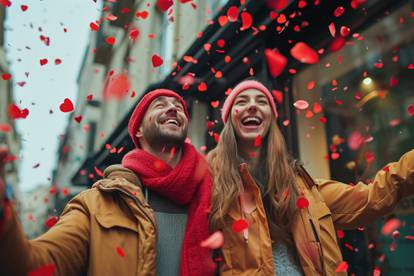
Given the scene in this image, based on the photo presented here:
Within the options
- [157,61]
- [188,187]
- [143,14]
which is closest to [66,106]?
[188,187]

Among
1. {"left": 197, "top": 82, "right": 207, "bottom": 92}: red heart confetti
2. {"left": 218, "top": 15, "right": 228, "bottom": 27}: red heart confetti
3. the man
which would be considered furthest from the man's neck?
{"left": 197, "top": 82, "right": 207, "bottom": 92}: red heart confetti

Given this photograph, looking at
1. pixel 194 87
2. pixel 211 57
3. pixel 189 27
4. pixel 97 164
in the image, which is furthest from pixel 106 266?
pixel 97 164

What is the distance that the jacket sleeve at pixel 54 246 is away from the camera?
1206 millimetres

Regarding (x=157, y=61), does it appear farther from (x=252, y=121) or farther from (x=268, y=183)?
(x=268, y=183)

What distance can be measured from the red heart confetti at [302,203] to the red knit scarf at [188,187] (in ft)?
1.73

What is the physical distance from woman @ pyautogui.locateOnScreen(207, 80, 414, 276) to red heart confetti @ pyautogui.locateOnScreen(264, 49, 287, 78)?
242 centimetres

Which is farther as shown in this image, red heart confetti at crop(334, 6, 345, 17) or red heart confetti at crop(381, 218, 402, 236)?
red heart confetti at crop(334, 6, 345, 17)

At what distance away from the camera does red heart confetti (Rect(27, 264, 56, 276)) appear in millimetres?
1285

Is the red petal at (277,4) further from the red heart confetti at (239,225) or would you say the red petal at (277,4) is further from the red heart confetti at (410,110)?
the red heart confetti at (239,225)

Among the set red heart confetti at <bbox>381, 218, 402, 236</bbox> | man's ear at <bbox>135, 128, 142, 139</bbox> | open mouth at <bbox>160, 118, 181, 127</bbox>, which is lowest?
red heart confetti at <bbox>381, 218, 402, 236</bbox>

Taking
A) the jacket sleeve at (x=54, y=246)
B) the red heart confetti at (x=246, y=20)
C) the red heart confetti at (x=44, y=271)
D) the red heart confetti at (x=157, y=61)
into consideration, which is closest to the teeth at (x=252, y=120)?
the jacket sleeve at (x=54, y=246)

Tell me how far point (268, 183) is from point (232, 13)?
3719mm

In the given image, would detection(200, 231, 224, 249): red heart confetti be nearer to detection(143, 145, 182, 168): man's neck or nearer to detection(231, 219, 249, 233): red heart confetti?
detection(231, 219, 249, 233): red heart confetti

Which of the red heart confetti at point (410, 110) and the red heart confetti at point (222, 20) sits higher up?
the red heart confetti at point (222, 20)
